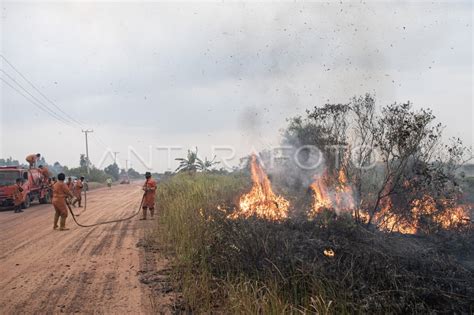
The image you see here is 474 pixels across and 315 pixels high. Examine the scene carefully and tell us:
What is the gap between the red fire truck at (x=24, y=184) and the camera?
68.5 feet

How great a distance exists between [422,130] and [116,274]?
866cm

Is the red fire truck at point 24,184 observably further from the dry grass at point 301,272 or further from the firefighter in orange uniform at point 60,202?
the dry grass at point 301,272

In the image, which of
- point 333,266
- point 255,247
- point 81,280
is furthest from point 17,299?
point 333,266

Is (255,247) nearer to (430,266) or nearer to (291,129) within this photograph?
(430,266)

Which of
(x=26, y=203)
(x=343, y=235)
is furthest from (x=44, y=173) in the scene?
(x=343, y=235)

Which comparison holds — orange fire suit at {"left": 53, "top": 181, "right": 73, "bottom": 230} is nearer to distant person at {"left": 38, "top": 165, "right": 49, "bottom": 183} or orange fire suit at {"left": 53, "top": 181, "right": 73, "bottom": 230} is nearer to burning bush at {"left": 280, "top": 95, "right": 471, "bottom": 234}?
burning bush at {"left": 280, "top": 95, "right": 471, "bottom": 234}

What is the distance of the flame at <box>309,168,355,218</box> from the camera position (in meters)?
12.0

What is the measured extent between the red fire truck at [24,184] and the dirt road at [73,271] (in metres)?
9.91

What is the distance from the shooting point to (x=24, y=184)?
70.8 feet

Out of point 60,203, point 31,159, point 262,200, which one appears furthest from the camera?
point 31,159

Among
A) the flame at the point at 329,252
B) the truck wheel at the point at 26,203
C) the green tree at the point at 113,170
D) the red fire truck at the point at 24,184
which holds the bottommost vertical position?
the flame at the point at 329,252

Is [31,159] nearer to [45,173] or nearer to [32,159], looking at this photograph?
[32,159]

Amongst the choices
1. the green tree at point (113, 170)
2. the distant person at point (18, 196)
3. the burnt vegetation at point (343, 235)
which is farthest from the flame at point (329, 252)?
the green tree at point (113, 170)

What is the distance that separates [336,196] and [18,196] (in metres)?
16.5
